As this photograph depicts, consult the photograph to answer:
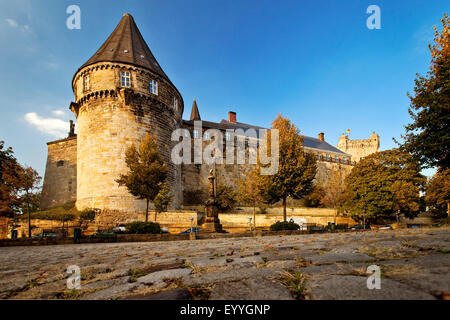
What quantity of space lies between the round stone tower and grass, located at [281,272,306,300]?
80.5ft

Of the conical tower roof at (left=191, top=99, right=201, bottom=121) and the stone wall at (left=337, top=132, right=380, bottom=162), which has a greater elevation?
the conical tower roof at (left=191, top=99, right=201, bottom=121)

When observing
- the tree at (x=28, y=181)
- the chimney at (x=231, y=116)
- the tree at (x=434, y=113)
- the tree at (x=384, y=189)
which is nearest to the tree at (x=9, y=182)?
the tree at (x=28, y=181)

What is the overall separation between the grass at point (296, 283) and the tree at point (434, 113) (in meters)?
12.5

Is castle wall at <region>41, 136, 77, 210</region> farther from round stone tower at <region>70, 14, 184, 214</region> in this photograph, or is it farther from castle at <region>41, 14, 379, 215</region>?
round stone tower at <region>70, 14, 184, 214</region>

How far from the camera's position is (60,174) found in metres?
35.9

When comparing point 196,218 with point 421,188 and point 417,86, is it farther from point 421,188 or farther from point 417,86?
point 421,188

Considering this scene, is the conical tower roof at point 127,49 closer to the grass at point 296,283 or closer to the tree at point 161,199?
the tree at point 161,199

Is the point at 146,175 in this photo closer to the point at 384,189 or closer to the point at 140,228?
the point at 140,228

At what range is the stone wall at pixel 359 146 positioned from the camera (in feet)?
210

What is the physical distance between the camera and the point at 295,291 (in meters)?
1.76

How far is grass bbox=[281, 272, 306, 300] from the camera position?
65.7 inches

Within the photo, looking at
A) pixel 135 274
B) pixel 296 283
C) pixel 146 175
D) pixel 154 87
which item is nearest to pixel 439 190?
pixel 146 175

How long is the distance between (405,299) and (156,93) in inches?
1138

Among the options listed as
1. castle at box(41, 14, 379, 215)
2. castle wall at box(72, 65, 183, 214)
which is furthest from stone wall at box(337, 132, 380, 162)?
castle wall at box(72, 65, 183, 214)
